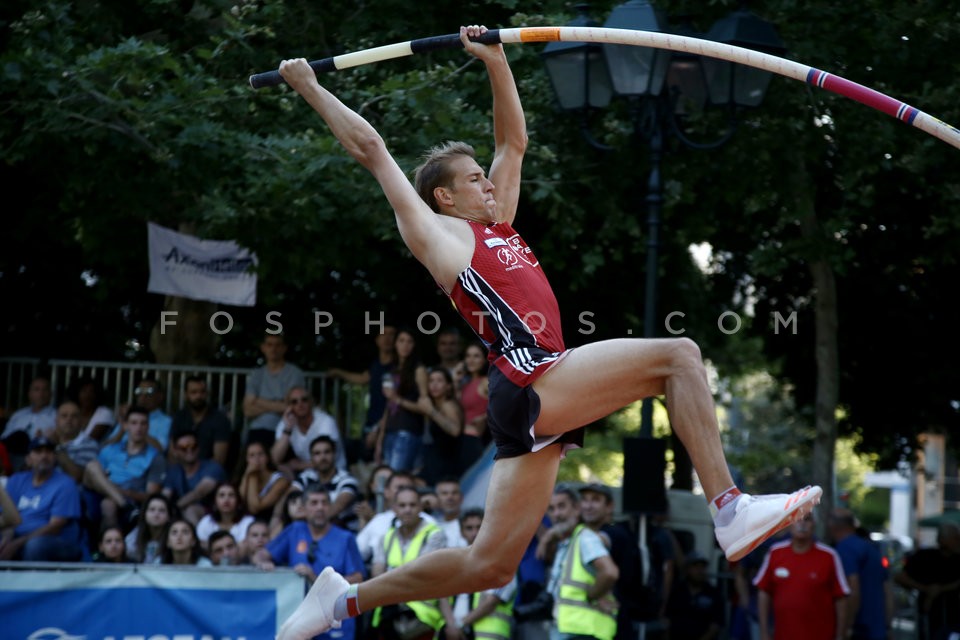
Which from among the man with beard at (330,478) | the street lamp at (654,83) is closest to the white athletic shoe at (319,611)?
the street lamp at (654,83)

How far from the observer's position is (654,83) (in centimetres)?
1084

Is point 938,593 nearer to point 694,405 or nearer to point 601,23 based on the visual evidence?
point 601,23

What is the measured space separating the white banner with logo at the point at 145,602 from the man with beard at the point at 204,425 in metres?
2.77

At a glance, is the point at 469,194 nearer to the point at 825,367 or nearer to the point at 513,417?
the point at 513,417

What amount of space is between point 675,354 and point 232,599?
532 cm

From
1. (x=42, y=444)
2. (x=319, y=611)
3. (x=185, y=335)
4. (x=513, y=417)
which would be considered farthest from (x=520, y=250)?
(x=185, y=335)

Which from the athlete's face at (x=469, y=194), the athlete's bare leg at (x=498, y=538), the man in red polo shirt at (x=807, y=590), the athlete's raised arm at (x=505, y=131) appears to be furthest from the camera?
the man in red polo shirt at (x=807, y=590)

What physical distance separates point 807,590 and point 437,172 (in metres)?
6.27

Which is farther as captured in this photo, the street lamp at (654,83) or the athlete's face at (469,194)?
the street lamp at (654,83)

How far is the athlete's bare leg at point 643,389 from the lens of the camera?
6.36 m

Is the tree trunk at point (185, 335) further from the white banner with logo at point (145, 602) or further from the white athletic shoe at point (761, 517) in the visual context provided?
the white athletic shoe at point (761, 517)

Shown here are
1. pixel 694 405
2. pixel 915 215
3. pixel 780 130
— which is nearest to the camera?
pixel 694 405

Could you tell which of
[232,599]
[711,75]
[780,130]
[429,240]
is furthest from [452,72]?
[429,240]

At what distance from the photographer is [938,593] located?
44.2 ft
